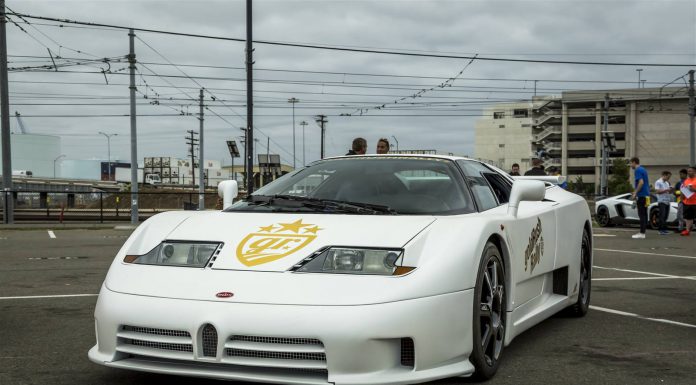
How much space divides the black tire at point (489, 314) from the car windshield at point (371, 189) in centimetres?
41

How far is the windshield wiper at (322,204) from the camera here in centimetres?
432

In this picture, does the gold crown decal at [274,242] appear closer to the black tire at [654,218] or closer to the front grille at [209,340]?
the front grille at [209,340]

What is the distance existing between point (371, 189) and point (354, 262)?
1.14 meters

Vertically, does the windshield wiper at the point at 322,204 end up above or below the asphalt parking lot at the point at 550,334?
above

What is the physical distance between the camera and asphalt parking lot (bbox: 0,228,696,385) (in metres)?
4.09

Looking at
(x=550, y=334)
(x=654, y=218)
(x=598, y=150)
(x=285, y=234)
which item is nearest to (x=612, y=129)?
(x=598, y=150)

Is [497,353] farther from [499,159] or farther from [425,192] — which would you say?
[499,159]

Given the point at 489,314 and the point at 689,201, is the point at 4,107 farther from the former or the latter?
the point at 489,314

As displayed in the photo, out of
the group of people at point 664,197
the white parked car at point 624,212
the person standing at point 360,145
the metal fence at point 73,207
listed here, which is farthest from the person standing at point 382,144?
the white parked car at point 624,212

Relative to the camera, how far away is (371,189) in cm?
472

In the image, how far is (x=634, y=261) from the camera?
1139 cm

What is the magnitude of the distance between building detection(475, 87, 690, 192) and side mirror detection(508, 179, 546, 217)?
92835mm

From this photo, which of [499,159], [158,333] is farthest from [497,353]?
[499,159]

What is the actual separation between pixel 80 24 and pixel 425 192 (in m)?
24.1
